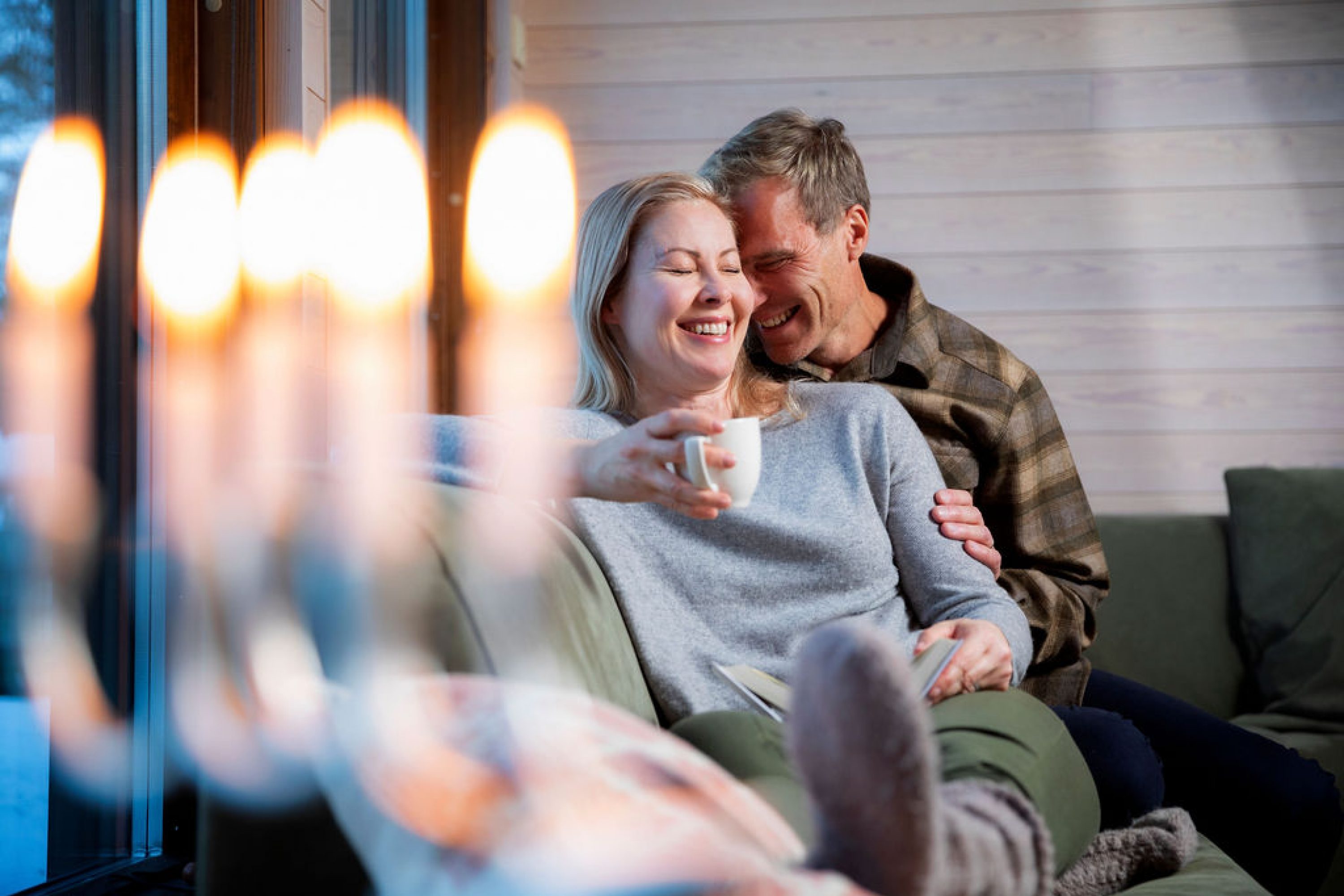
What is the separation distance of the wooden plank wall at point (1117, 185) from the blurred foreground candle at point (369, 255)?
0.70 meters

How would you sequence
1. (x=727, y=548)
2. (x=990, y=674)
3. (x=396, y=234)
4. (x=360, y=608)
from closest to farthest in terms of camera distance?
(x=360, y=608) < (x=990, y=674) < (x=727, y=548) < (x=396, y=234)

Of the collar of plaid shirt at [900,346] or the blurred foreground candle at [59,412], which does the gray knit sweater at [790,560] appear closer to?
the collar of plaid shirt at [900,346]

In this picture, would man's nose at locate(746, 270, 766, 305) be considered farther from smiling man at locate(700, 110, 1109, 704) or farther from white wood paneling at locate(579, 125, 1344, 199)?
white wood paneling at locate(579, 125, 1344, 199)

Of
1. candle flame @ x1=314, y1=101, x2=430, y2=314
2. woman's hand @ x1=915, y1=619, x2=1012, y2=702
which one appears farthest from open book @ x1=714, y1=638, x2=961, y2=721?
candle flame @ x1=314, y1=101, x2=430, y2=314

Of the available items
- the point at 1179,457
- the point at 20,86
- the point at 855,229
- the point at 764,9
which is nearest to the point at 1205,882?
the point at 855,229

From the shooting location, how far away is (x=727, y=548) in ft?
4.55

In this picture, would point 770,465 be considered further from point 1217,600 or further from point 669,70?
point 669,70

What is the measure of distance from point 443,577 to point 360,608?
0.06 meters

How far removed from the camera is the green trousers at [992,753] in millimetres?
897

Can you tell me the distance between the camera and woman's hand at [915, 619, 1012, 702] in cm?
115

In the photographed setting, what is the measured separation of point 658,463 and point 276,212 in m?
0.79

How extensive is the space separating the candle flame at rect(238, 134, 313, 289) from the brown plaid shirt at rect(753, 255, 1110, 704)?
2.32ft

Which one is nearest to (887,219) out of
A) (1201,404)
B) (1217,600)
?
(1201,404)

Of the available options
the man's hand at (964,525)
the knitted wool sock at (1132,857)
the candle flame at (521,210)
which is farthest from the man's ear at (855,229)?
the candle flame at (521,210)
